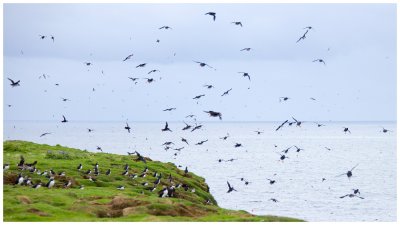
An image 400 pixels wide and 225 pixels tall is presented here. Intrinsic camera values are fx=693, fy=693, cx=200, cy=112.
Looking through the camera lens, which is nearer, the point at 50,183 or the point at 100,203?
the point at 100,203

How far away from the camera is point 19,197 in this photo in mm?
43062

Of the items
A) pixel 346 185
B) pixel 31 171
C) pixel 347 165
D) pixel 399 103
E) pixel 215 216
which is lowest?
pixel 215 216

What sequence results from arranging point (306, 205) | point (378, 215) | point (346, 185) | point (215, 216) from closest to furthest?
point (215, 216)
point (378, 215)
point (306, 205)
point (346, 185)

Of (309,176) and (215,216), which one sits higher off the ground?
(309,176)

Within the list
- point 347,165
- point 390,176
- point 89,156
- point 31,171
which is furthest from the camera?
point 347,165

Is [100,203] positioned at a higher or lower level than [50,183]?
lower

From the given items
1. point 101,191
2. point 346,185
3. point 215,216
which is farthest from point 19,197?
point 346,185

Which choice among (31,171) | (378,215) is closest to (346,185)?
(378,215)

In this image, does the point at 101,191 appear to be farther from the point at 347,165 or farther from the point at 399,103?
the point at 347,165

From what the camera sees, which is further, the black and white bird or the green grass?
the black and white bird

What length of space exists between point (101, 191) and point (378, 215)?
155 feet

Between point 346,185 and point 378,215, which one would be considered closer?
point 378,215

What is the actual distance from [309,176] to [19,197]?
103 metres

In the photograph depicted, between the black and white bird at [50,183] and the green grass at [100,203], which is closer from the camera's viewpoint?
the green grass at [100,203]
